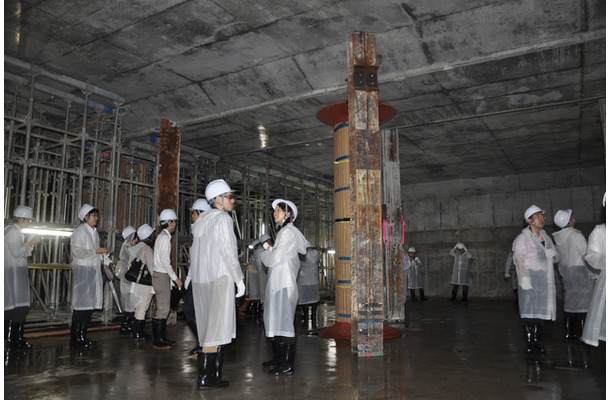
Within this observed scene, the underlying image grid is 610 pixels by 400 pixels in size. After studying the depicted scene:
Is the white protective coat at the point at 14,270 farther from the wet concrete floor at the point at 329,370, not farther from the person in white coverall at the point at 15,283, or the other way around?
the wet concrete floor at the point at 329,370

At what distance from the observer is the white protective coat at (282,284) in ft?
16.0

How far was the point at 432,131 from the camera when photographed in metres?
11.8

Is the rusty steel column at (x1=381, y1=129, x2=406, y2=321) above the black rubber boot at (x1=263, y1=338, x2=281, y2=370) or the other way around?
above

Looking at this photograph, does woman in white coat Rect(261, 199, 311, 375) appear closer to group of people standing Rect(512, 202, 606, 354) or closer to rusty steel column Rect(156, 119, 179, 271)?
group of people standing Rect(512, 202, 606, 354)

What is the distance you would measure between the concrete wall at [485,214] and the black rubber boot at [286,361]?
45.1 feet

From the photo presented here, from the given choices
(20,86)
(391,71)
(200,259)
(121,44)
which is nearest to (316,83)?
(391,71)

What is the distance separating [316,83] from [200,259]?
461 centimetres

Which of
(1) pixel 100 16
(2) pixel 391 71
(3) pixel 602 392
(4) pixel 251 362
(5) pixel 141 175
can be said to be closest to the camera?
(3) pixel 602 392

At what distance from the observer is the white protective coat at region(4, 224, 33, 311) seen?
640 centimetres

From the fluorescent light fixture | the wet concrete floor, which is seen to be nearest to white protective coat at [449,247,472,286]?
the wet concrete floor

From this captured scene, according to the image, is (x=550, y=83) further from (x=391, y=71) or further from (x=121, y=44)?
(x=121, y=44)

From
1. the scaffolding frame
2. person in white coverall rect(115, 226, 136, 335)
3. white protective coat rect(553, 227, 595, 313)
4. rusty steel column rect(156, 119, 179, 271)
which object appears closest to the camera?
white protective coat rect(553, 227, 595, 313)

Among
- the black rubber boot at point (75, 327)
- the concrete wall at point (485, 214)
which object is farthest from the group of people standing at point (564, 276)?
the concrete wall at point (485, 214)

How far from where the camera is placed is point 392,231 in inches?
402
